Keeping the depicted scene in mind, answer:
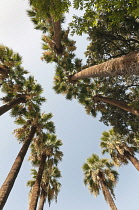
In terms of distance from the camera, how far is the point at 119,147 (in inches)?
675

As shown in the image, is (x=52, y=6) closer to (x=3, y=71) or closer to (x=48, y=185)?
(x=3, y=71)

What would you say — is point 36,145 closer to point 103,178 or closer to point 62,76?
point 62,76

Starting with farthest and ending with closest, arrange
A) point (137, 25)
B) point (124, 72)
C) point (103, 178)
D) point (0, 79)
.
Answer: point (103, 178), point (0, 79), point (137, 25), point (124, 72)

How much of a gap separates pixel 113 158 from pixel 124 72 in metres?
14.4

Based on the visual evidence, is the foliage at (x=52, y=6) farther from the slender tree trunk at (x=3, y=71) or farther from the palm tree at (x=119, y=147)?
the palm tree at (x=119, y=147)

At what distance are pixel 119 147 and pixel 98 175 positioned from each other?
4.09 metres

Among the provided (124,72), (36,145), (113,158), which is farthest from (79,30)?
(113,158)

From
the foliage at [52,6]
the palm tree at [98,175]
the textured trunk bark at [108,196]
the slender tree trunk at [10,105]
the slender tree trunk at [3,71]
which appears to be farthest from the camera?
the palm tree at [98,175]

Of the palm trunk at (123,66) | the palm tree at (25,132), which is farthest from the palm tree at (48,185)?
the palm trunk at (123,66)

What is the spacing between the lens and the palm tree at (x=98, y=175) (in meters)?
17.6

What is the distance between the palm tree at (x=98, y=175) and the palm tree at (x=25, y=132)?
25.9 feet

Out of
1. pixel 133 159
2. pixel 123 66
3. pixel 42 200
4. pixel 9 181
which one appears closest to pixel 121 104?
pixel 123 66

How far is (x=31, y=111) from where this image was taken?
13.5m

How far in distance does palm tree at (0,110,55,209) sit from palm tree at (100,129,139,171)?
25.1 feet
